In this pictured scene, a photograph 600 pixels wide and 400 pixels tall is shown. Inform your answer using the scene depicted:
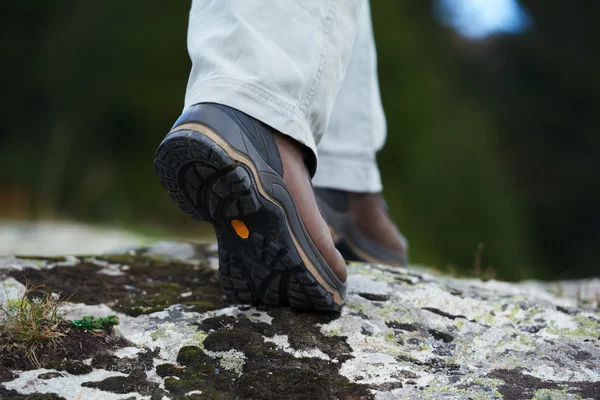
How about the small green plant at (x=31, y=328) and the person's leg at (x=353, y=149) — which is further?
the person's leg at (x=353, y=149)

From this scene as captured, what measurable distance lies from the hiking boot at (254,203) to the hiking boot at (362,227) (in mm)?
580

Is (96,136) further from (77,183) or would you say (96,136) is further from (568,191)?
(568,191)

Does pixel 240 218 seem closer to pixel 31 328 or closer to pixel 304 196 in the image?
pixel 304 196

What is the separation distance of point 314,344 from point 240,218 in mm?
286

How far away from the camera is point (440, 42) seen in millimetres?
7465

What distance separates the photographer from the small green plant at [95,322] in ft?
4.11

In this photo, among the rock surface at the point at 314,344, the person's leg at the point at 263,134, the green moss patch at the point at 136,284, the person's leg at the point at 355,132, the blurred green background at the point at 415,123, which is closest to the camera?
the rock surface at the point at 314,344

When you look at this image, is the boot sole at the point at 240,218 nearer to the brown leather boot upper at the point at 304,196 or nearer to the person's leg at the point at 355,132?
the brown leather boot upper at the point at 304,196

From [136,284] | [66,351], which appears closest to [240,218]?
[66,351]

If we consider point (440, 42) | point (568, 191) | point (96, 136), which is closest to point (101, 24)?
point (96, 136)

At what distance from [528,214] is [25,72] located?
619cm

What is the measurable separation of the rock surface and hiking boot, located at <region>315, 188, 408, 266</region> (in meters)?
0.26

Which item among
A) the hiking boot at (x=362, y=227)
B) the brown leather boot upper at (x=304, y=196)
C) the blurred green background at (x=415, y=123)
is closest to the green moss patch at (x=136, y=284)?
the brown leather boot upper at (x=304, y=196)

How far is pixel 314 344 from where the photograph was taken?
1269mm
